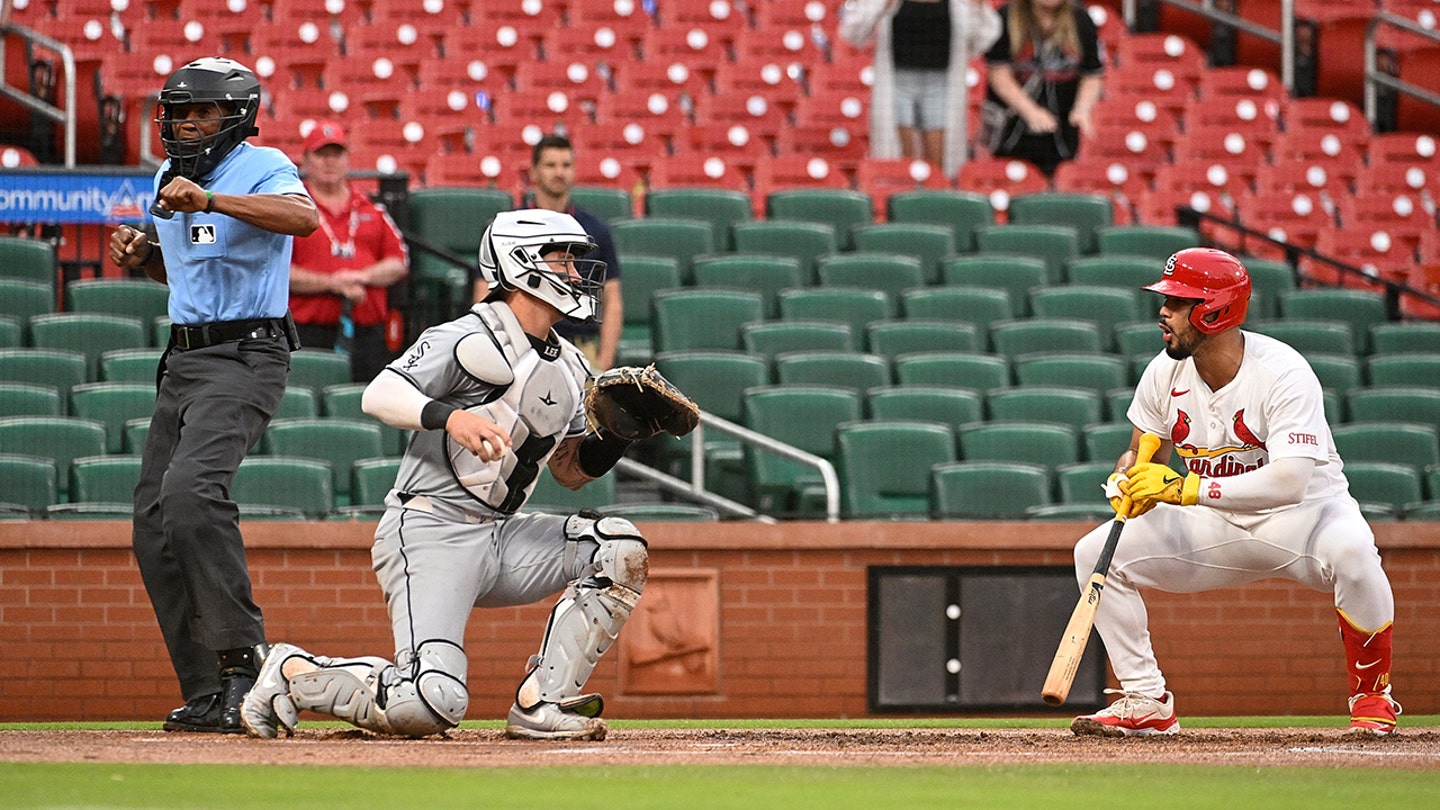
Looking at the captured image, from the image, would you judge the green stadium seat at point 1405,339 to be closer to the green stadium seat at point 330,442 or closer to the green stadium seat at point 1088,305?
the green stadium seat at point 1088,305

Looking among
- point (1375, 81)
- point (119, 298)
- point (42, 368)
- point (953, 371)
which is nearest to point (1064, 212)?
point (953, 371)

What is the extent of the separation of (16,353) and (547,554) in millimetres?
4471

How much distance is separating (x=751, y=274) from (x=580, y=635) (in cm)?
570

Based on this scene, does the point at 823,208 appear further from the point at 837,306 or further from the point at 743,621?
the point at 743,621

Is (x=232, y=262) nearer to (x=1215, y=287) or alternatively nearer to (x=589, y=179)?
(x=1215, y=287)

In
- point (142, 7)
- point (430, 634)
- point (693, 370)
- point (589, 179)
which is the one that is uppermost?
point (142, 7)

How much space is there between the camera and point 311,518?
8.52 meters

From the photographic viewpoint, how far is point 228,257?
6.26 m

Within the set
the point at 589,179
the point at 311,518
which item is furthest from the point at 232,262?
the point at 589,179

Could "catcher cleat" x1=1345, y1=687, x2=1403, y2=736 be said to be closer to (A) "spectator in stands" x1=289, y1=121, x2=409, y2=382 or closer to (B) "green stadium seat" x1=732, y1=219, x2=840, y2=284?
(A) "spectator in stands" x1=289, y1=121, x2=409, y2=382

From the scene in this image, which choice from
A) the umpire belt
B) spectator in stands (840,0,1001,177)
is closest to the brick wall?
the umpire belt

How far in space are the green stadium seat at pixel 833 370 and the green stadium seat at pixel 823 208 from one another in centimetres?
223

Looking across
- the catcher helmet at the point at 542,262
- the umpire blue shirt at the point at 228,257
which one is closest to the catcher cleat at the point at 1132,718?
the catcher helmet at the point at 542,262

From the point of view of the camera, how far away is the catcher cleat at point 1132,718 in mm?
6500
